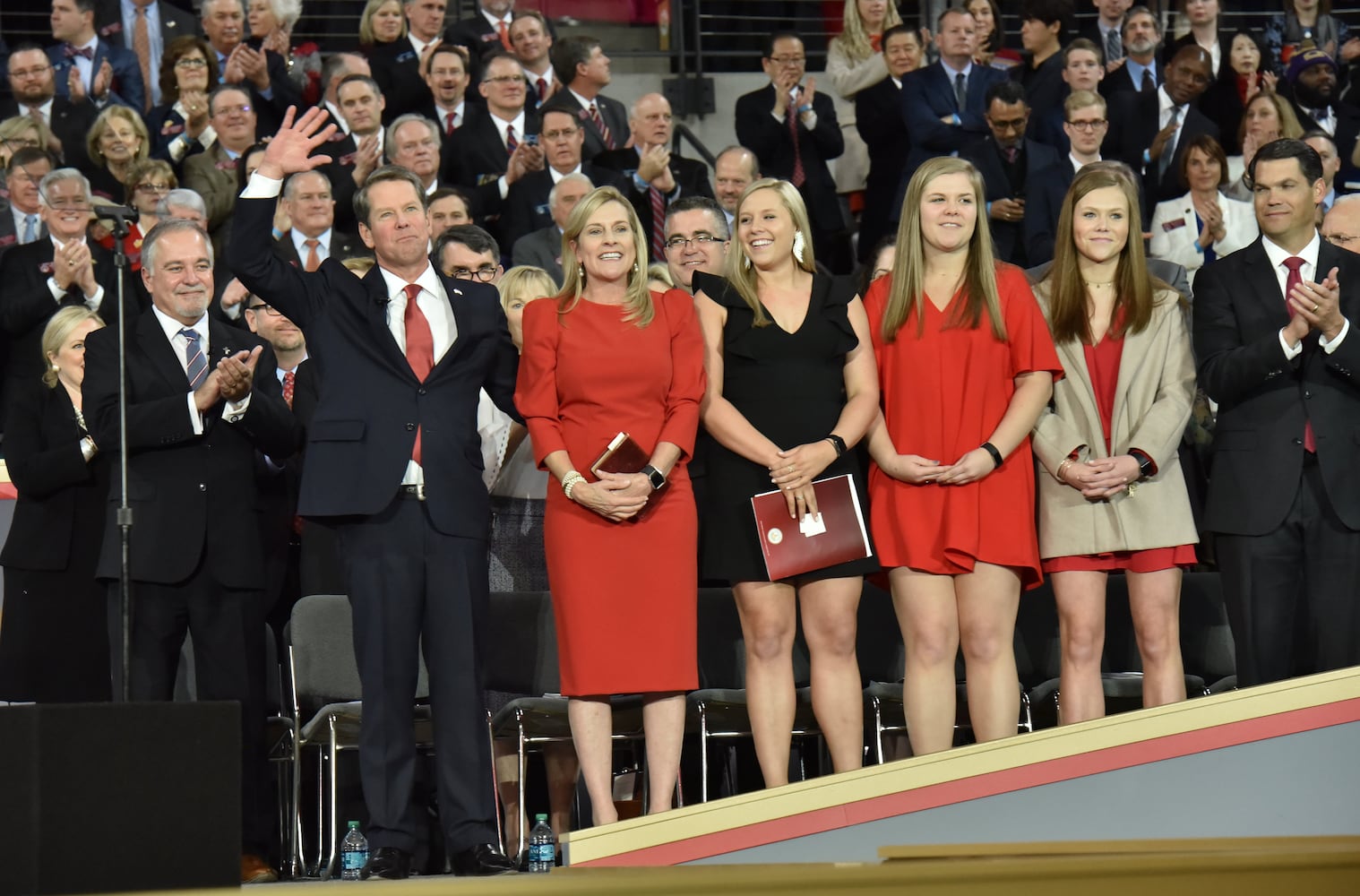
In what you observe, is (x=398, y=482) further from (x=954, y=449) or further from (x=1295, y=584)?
(x=1295, y=584)

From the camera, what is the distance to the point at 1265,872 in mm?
1943

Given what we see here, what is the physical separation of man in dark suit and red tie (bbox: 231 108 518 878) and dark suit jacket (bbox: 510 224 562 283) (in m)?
2.28

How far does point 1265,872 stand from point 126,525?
12.0ft

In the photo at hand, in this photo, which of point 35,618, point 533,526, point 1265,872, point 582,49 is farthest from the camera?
point 582,49

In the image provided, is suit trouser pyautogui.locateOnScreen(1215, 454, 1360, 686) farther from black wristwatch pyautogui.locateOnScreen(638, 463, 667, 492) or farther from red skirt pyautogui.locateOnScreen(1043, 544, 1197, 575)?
black wristwatch pyautogui.locateOnScreen(638, 463, 667, 492)

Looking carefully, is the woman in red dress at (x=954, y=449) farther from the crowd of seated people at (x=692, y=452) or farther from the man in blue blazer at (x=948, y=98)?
the man in blue blazer at (x=948, y=98)

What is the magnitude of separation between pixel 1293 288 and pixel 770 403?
149cm

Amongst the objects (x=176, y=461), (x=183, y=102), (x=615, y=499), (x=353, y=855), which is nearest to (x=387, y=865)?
(x=353, y=855)

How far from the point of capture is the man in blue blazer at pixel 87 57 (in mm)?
8914

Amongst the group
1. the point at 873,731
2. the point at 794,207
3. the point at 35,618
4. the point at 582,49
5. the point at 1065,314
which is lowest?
the point at 873,731

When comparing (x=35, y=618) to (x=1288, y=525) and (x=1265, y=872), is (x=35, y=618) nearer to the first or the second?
(x=1288, y=525)

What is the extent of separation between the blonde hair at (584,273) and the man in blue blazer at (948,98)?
3.82 m

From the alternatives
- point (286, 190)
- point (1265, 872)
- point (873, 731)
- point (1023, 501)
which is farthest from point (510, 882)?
point (286, 190)

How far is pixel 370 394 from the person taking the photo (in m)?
4.66
